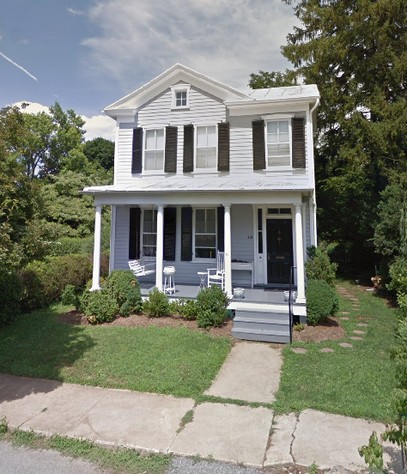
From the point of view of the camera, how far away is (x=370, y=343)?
7125mm

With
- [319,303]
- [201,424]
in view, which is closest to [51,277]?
[201,424]

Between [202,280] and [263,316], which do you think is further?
[202,280]

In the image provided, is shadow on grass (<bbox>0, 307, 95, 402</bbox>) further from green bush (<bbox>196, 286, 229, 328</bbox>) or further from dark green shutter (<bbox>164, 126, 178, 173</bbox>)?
dark green shutter (<bbox>164, 126, 178, 173</bbox>)

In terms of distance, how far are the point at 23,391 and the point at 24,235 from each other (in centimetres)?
255

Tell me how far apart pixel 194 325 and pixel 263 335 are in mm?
1864

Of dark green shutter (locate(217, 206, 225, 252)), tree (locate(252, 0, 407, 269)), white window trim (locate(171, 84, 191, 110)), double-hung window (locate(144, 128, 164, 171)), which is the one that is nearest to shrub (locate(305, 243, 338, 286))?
dark green shutter (locate(217, 206, 225, 252))

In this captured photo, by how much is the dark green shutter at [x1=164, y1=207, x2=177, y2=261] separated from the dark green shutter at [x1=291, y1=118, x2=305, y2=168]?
15.1ft

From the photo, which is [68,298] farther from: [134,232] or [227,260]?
[227,260]

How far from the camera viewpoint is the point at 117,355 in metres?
6.36

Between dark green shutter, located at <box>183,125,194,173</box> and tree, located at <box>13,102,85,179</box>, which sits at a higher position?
tree, located at <box>13,102,85,179</box>

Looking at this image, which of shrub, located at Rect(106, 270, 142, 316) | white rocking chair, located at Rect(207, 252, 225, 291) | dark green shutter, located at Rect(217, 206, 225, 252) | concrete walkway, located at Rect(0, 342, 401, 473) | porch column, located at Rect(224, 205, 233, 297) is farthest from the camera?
dark green shutter, located at Rect(217, 206, 225, 252)

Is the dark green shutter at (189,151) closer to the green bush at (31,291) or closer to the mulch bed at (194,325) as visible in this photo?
the mulch bed at (194,325)

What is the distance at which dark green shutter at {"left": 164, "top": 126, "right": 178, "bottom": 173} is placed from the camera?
11.7m

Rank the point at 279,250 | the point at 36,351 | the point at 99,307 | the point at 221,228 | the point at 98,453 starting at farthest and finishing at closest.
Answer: the point at 221,228
the point at 279,250
the point at 99,307
the point at 36,351
the point at 98,453
